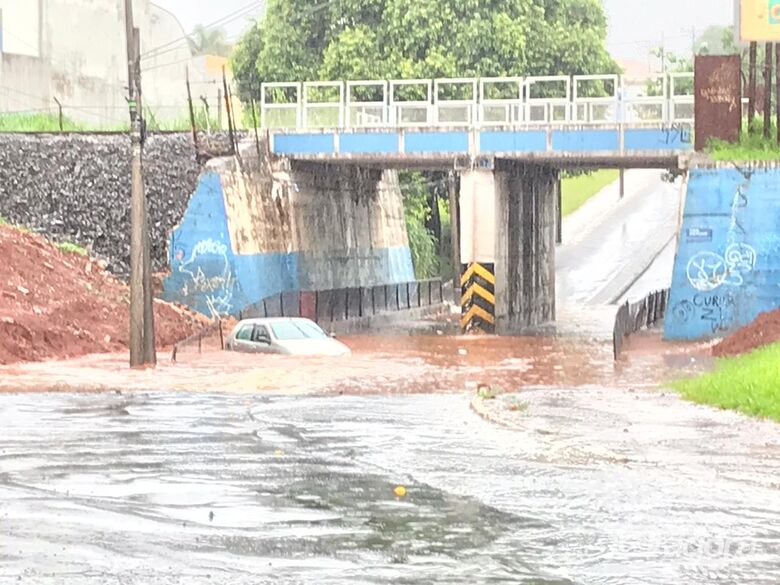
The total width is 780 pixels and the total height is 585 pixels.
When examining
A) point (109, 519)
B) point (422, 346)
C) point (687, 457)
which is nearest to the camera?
point (109, 519)

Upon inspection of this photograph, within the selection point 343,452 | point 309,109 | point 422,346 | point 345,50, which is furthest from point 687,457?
point 345,50

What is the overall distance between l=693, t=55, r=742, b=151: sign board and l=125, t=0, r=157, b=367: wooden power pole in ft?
53.4

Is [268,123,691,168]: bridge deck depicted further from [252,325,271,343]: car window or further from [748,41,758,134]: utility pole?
[252,325,271,343]: car window

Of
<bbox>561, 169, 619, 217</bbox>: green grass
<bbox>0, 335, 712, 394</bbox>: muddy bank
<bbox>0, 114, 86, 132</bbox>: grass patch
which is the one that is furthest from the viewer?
<bbox>561, 169, 619, 217</bbox>: green grass

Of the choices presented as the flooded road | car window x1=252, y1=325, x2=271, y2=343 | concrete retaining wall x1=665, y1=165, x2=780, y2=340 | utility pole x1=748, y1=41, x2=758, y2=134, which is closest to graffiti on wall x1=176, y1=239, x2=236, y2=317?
car window x1=252, y1=325, x2=271, y2=343

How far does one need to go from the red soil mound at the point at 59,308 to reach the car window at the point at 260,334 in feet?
13.5

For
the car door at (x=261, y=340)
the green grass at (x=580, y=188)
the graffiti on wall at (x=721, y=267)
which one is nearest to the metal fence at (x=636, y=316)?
the graffiti on wall at (x=721, y=267)

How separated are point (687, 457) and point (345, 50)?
2021 inches

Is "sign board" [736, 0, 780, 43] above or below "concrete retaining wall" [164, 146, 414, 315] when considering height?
above

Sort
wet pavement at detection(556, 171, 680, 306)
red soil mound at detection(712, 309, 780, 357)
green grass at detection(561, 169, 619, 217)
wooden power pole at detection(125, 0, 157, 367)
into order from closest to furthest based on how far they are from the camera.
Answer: red soil mound at detection(712, 309, 780, 357) → wooden power pole at detection(125, 0, 157, 367) → wet pavement at detection(556, 171, 680, 306) → green grass at detection(561, 169, 619, 217)

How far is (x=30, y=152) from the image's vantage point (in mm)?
48469

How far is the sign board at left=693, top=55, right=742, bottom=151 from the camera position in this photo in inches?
1597

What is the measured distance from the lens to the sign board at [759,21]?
128 feet

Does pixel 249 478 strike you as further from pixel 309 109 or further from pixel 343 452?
pixel 309 109
